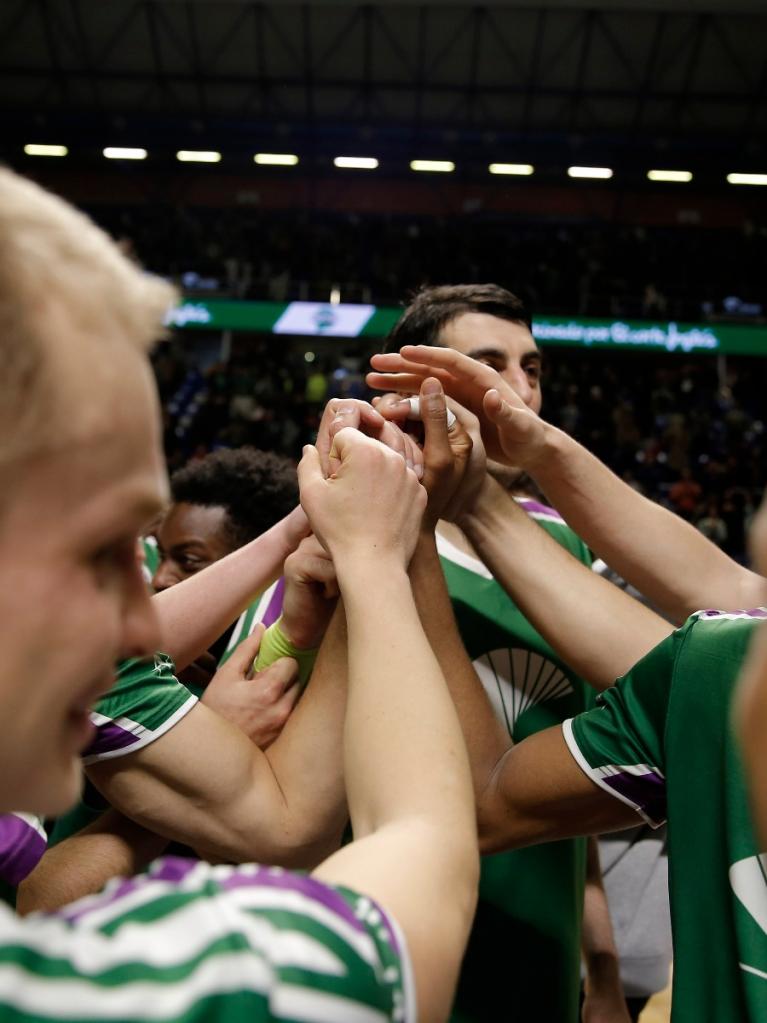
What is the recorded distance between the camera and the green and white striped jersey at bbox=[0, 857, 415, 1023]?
1.77ft

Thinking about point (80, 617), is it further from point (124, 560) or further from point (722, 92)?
point (722, 92)

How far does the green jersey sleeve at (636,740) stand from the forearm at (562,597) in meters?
0.15

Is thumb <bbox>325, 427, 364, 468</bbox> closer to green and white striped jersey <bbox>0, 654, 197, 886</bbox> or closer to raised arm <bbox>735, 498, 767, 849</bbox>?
green and white striped jersey <bbox>0, 654, 197, 886</bbox>

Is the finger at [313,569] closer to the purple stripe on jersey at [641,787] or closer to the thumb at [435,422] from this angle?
the thumb at [435,422]

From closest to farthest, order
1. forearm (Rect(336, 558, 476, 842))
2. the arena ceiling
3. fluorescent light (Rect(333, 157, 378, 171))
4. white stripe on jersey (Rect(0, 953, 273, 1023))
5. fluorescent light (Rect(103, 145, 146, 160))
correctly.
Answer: white stripe on jersey (Rect(0, 953, 273, 1023))
forearm (Rect(336, 558, 476, 842))
the arena ceiling
fluorescent light (Rect(333, 157, 378, 171))
fluorescent light (Rect(103, 145, 146, 160))

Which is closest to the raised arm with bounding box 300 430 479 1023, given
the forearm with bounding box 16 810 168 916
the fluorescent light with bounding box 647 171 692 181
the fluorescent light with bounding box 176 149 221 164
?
the forearm with bounding box 16 810 168 916

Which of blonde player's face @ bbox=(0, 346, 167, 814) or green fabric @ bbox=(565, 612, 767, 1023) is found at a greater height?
blonde player's face @ bbox=(0, 346, 167, 814)

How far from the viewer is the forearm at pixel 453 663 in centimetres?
121

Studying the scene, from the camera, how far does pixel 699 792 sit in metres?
1.03

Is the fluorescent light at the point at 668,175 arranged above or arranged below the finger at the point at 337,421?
above

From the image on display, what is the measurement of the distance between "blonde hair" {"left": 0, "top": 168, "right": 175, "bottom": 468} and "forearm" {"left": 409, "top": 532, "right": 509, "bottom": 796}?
0.63 m

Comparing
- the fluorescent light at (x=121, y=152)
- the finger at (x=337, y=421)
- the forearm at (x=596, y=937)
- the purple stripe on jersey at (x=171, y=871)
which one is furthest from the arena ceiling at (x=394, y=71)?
the purple stripe on jersey at (x=171, y=871)

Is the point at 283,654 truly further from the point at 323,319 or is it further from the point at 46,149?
the point at 46,149

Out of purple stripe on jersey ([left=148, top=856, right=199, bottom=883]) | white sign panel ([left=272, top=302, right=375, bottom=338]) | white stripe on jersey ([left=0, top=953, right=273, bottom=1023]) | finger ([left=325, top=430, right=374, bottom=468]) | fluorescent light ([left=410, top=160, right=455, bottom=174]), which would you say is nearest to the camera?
white stripe on jersey ([left=0, top=953, right=273, bottom=1023])
